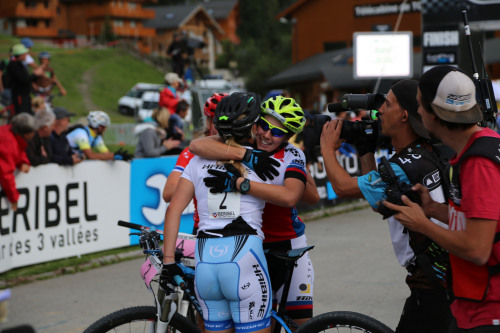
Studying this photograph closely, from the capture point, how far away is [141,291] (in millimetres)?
7906

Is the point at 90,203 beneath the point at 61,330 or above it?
above

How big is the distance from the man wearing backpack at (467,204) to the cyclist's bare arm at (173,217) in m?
1.22

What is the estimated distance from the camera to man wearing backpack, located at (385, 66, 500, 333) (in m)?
2.74

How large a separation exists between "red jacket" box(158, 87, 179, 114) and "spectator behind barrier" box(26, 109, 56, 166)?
264cm

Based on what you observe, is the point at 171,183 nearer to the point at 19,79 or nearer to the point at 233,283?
the point at 233,283

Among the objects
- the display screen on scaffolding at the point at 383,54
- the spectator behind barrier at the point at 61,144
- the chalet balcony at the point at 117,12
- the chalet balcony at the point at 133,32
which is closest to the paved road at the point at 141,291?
the spectator behind barrier at the point at 61,144

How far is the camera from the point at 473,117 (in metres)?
2.86

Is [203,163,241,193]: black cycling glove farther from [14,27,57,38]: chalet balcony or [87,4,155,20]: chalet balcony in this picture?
[87,4,155,20]: chalet balcony

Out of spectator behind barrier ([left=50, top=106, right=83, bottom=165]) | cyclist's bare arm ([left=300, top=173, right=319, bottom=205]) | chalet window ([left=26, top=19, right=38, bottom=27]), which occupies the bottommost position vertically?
spectator behind barrier ([left=50, top=106, right=83, bottom=165])

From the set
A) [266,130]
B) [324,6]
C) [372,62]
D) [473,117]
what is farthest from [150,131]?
[324,6]

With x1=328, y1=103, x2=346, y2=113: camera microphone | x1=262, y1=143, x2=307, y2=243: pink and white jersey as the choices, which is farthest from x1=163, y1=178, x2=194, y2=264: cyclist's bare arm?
x1=328, y1=103, x2=346, y2=113: camera microphone

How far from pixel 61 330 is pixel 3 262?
2299mm

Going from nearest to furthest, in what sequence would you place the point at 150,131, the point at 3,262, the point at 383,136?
the point at 383,136 → the point at 3,262 → the point at 150,131

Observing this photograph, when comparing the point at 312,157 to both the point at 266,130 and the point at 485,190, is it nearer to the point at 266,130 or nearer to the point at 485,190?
the point at 266,130
